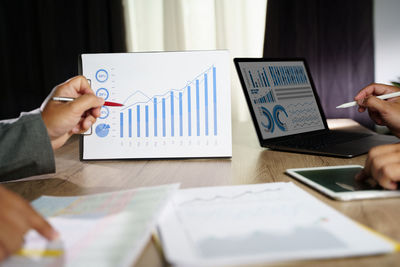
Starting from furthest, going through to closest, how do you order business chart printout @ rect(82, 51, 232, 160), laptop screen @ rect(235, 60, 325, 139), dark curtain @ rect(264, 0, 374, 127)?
dark curtain @ rect(264, 0, 374, 127)
laptop screen @ rect(235, 60, 325, 139)
business chart printout @ rect(82, 51, 232, 160)

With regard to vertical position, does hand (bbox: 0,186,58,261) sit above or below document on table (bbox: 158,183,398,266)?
above

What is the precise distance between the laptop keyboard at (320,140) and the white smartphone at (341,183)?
233 millimetres

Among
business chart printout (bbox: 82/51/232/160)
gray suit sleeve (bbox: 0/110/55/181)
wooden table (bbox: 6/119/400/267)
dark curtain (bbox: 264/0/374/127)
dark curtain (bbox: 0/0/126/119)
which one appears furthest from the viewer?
dark curtain (bbox: 0/0/126/119)

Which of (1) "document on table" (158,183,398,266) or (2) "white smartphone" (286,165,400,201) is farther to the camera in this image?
(2) "white smartphone" (286,165,400,201)

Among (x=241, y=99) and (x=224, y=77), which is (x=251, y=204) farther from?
(x=241, y=99)

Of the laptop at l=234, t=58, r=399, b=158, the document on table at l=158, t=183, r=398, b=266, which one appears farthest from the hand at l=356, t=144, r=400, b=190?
the laptop at l=234, t=58, r=399, b=158

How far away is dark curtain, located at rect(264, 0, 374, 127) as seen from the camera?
2.26 meters

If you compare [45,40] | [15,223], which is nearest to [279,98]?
[15,223]

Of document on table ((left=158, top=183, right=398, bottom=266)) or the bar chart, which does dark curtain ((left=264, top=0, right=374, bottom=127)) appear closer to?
the bar chart

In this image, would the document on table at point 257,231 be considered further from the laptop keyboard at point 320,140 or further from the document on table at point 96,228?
the laptop keyboard at point 320,140

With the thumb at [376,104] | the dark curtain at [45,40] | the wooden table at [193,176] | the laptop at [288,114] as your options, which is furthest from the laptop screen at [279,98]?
the dark curtain at [45,40]

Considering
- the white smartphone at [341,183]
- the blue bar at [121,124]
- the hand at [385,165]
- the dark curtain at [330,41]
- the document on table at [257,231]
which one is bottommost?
the white smartphone at [341,183]

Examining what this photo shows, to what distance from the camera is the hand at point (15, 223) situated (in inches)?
14.2

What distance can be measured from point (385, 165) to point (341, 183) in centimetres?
9
